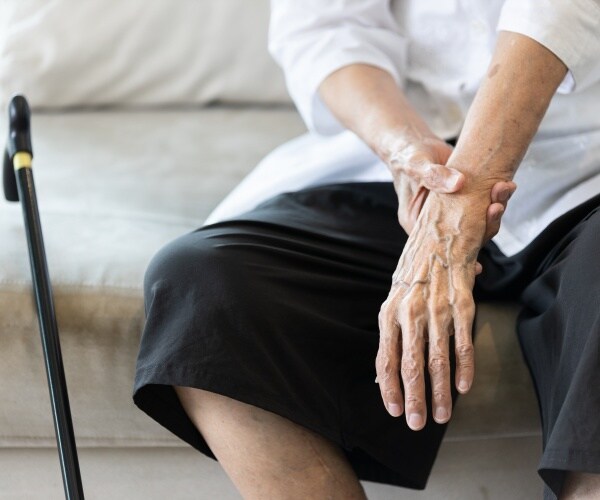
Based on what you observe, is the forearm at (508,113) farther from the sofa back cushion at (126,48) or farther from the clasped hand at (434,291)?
the sofa back cushion at (126,48)

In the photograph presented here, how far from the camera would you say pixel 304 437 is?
937 millimetres

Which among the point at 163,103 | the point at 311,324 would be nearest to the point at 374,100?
the point at 311,324

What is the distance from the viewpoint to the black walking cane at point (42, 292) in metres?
0.97

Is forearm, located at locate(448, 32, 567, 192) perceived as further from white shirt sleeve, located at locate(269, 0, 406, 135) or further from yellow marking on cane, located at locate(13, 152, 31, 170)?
yellow marking on cane, located at locate(13, 152, 31, 170)

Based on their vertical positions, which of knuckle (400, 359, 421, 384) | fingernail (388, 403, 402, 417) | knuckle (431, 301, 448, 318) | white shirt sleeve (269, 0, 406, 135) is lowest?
fingernail (388, 403, 402, 417)

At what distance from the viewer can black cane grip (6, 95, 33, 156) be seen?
1.16m

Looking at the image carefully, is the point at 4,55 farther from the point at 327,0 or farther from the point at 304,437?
the point at 304,437

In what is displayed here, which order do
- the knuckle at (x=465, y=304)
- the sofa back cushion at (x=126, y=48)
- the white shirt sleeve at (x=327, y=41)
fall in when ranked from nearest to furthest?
the knuckle at (x=465, y=304)
the white shirt sleeve at (x=327, y=41)
the sofa back cushion at (x=126, y=48)

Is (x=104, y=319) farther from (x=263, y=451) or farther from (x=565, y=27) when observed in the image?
(x=565, y=27)

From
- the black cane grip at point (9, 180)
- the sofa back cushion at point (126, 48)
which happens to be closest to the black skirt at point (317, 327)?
the black cane grip at point (9, 180)

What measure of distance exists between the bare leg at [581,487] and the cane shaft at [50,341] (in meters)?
0.47

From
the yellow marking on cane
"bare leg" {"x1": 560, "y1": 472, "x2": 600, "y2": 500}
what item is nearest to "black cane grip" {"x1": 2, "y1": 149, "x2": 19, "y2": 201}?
the yellow marking on cane

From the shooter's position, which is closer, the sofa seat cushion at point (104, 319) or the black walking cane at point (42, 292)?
the black walking cane at point (42, 292)

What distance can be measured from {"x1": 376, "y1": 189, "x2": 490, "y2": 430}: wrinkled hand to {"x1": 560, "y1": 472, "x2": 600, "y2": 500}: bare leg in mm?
117
